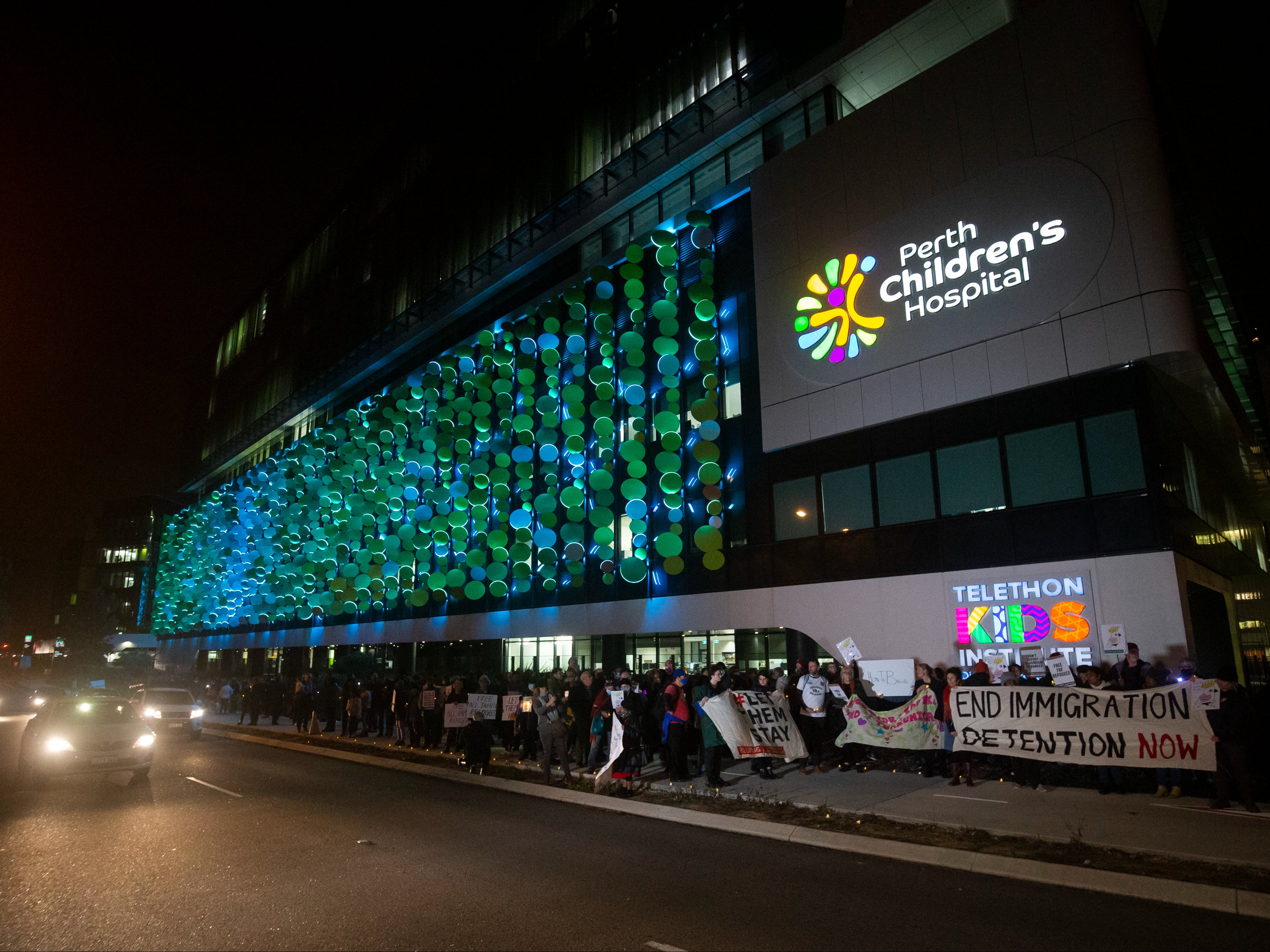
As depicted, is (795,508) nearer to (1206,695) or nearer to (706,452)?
(706,452)

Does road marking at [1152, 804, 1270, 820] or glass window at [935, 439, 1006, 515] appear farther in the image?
glass window at [935, 439, 1006, 515]

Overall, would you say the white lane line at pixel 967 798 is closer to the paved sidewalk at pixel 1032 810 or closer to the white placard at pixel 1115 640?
the paved sidewalk at pixel 1032 810

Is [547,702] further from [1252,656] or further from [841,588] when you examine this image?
[1252,656]

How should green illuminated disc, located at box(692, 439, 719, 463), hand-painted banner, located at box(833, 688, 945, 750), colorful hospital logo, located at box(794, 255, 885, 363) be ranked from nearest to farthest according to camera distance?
1. hand-painted banner, located at box(833, 688, 945, 750)
2. colorful hospital logo, located at box(794, 255, 885, 363)
3. green illuminated disc, located at box(692, 439, 719, 463)

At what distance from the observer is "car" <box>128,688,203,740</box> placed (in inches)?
920

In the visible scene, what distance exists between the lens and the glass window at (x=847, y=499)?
63.5 feet

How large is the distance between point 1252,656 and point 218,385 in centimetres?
6867

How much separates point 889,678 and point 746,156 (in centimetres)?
1682

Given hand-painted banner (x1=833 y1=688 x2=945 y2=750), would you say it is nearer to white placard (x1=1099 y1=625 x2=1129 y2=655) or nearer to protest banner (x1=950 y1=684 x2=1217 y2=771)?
protest banner (x1=950 y1=684 x2=1217 y2=771)

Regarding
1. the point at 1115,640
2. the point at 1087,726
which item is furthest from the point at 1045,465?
the point at 1087,726

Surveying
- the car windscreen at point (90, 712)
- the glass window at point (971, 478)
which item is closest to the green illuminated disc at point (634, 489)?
the glass window at point (971, 478)

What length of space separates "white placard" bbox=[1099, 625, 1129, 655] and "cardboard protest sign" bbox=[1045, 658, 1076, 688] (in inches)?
108

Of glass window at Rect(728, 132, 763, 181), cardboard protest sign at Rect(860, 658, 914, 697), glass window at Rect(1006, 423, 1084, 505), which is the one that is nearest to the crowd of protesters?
cardboard protest sign at Rect(860, 658, 914, 697)

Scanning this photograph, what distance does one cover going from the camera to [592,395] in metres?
26.5
